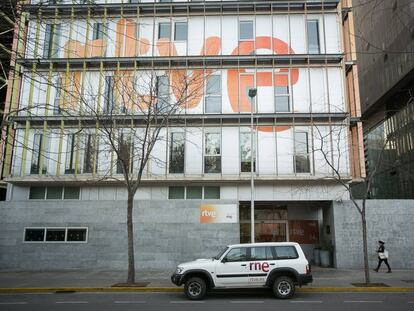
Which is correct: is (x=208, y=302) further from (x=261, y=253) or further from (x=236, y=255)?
(x=261, y=253)

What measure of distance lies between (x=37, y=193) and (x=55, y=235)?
303cm

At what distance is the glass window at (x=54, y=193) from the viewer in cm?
2227

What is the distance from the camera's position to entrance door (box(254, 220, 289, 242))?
24062mm

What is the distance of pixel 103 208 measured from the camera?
21.0 meters

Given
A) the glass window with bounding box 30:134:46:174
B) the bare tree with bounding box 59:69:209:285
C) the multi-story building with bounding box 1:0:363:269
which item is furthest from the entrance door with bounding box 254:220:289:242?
the glass window with bounding box 30:134:46:174

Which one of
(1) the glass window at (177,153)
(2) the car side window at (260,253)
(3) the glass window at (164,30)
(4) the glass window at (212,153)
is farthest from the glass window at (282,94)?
(2) the car side window at (260,253)

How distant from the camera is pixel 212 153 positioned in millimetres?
21750

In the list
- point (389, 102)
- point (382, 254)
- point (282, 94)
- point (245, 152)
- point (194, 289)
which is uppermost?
point (389, 102)

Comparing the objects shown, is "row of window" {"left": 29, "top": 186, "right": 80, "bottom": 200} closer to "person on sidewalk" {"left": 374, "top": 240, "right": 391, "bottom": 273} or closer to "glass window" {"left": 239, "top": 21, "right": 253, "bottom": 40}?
"glass window" {"left": 239, "top": 21, "right": 253, "bottom": 40}

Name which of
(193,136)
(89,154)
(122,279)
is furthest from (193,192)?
(122,279)

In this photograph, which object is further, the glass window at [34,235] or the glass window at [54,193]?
the glass window at [54,193]

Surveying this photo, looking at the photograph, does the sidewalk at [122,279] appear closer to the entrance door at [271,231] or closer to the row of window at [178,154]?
the entrance door at [271,231]

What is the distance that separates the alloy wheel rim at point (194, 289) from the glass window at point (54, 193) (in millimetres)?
12840

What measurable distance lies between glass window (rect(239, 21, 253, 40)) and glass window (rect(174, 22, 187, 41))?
335cm
